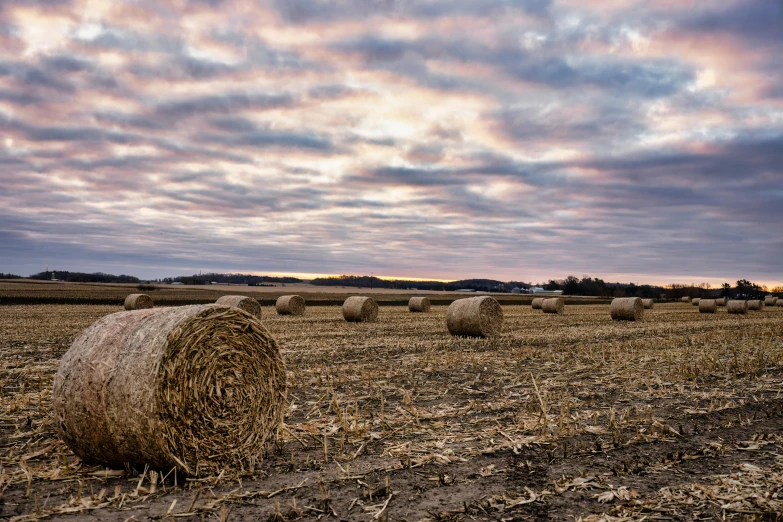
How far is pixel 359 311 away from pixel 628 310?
50.7ft

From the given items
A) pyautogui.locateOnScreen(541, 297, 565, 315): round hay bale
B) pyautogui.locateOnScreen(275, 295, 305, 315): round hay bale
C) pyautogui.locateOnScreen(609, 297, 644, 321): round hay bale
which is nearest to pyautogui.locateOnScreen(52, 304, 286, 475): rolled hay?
pyautogui.locateOnScreen(275, 295, 305, 315): round hay bale

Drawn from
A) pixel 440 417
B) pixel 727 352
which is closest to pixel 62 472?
pixel 440 417

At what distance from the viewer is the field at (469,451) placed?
5.29 m

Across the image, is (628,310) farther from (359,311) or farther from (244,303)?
(244,303)

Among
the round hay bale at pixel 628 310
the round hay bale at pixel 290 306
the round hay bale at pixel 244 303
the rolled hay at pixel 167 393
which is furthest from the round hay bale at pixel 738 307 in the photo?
the rolled hay at pixel 167 393

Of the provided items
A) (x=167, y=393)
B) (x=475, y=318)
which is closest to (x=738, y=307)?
(x=475, y=318)

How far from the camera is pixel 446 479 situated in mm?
5988

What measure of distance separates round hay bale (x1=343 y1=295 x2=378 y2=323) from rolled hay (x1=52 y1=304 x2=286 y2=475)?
2069 centimetres

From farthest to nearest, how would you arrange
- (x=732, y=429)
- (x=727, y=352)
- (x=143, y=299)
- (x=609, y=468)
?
(x=143, y=299) < (x=727, y=352) < (x=732, y=429) < (x=609, y=468)

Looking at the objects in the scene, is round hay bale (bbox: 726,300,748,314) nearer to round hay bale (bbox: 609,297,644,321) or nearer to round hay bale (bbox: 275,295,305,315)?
round hay bale (bbox: 609,297,644,321)

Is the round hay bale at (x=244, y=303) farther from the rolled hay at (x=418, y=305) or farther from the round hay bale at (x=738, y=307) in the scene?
the round hay bale at (x=738, y=307)

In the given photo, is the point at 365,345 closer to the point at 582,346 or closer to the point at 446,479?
the point at 582,346

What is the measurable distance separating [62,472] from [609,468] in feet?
20.1

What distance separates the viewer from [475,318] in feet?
66.6
